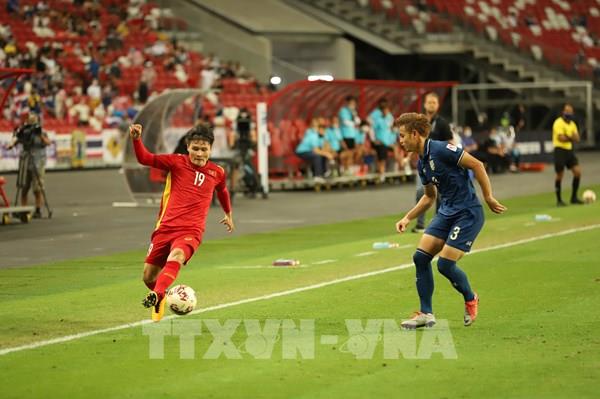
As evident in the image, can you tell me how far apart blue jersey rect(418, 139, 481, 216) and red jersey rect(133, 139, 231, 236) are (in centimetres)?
206

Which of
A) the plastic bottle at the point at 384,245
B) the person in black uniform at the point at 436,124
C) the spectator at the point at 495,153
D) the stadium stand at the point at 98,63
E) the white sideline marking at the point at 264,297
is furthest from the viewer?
the stadium stand at the point at 98,63

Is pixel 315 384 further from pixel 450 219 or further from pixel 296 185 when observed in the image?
pixel 296 185

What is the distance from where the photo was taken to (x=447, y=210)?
11812mm

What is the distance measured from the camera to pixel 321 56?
5322cm

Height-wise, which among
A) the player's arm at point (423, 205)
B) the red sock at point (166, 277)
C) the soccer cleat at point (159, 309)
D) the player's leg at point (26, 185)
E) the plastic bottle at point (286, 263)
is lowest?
the plastic bottle at point (286, 263)

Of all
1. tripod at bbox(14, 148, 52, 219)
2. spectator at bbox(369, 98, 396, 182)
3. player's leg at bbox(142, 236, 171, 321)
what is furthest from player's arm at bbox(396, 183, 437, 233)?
spectator at bbox(369, 98, 396, 182)

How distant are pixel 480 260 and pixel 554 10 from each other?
1677 inches

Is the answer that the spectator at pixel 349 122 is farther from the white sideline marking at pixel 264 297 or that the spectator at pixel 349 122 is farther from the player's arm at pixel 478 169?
the player's arm at pixel 478 169

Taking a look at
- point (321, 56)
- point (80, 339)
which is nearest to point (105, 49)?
point (321, 56)

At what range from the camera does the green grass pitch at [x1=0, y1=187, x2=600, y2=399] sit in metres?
9.27

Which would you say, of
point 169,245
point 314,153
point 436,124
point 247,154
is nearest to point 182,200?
point 169,245

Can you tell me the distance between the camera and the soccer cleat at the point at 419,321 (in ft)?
38.2

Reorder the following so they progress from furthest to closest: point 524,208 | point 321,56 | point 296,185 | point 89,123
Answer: point 321,56
point 89,123
point 296,185
point 524,208

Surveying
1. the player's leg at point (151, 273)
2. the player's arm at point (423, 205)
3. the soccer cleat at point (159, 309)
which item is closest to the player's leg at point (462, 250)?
the player's arm at point (423, 205)
